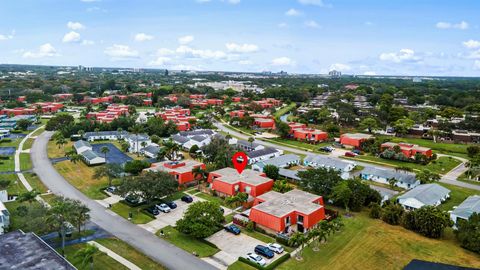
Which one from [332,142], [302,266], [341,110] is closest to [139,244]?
[302,266]

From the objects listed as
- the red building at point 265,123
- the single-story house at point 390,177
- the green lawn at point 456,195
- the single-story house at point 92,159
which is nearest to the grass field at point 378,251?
the green lawn at point 456,195

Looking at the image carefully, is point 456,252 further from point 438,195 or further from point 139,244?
point 139,244

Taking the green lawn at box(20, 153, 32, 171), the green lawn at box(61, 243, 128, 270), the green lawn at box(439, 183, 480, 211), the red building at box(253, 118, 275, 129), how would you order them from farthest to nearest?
the red building at box(253, 118, 275, 129), the green lawn at box(20, 153, 32, 171), the green lawn at box(439, 183, 480, 211), the green lawn at box(61, 243, 128, 270)

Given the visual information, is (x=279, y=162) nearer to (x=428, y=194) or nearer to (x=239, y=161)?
(x=239, y=161)

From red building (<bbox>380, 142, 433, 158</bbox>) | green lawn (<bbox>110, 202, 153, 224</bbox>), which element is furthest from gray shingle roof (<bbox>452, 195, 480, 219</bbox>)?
Answer: green lawn (<bbox>110, 202, 153, 224</bbox>)

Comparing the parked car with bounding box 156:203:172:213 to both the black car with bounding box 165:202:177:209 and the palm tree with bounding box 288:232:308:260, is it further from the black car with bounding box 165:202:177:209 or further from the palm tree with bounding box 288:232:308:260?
the palm tree with bounding box 288:232:308:260

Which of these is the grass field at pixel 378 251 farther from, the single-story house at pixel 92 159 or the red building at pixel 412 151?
the single-story house at pixel 92 159
